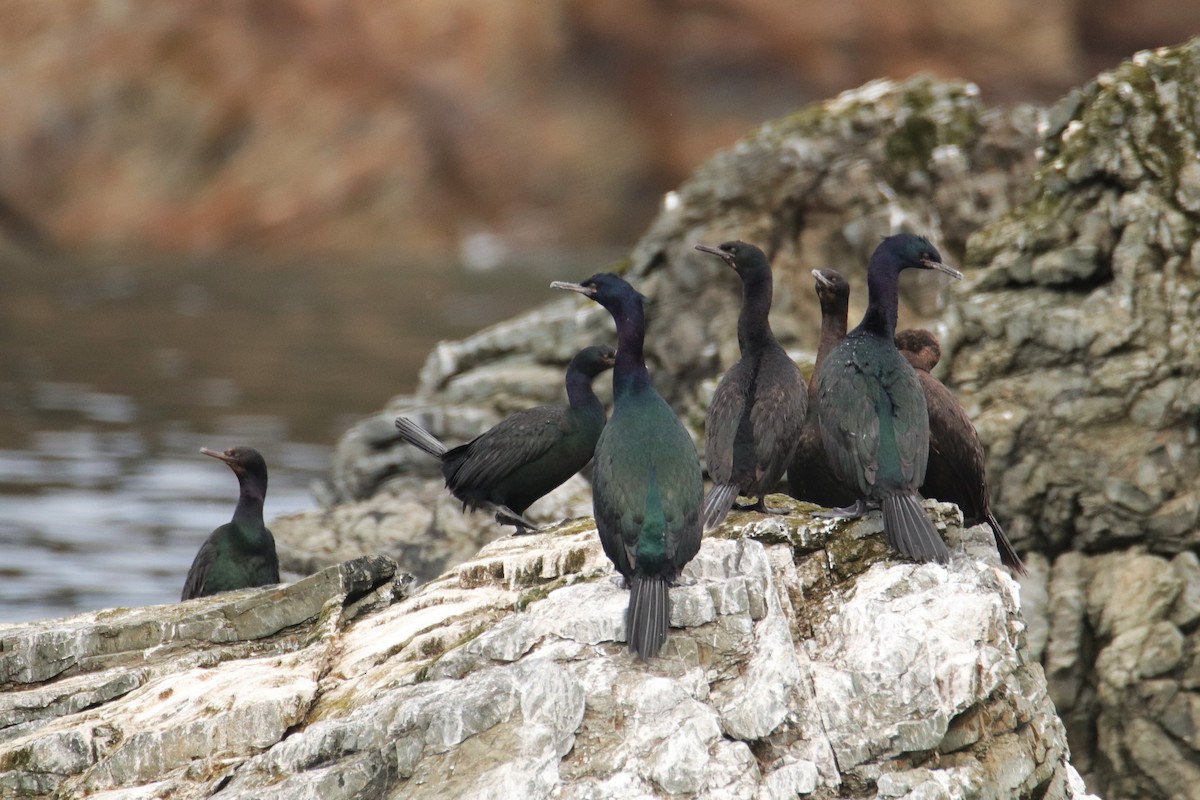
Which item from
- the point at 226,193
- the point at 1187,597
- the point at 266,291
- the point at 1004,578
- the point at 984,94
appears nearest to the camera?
the point at 1004,578

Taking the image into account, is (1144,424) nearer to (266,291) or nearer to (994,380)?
(994,380)

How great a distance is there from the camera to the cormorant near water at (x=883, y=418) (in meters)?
6.66

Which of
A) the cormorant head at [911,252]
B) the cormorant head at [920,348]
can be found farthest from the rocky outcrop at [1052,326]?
the cormorant head at [911,252]

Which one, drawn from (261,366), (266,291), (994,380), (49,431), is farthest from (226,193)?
(994,380)

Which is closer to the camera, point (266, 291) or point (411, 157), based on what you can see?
point (266, 291)

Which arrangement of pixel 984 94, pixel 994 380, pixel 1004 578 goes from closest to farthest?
pixel 1004 578 < pixel 994 380 < pixel 984 94

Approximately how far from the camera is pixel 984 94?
1593 inches

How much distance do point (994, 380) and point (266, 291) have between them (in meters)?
24.1

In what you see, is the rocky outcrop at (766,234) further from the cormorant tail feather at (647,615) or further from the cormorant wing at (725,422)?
the cormorant tail feather at (647,615)

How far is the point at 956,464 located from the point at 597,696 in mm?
2652

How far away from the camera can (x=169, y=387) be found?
2267 cm

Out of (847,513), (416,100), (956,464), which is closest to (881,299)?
(956,464)

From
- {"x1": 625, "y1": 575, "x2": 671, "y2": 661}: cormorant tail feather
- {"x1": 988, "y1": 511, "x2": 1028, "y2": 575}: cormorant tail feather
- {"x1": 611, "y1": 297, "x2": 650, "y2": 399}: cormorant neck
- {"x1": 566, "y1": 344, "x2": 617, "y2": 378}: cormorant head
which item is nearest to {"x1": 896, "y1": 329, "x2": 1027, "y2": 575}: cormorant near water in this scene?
{"x1": 988, "y1": 511, "x2": 1028, "y2": 575}: cormorant tail feather

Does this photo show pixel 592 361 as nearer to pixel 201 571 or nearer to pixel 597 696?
pixel 201 571
